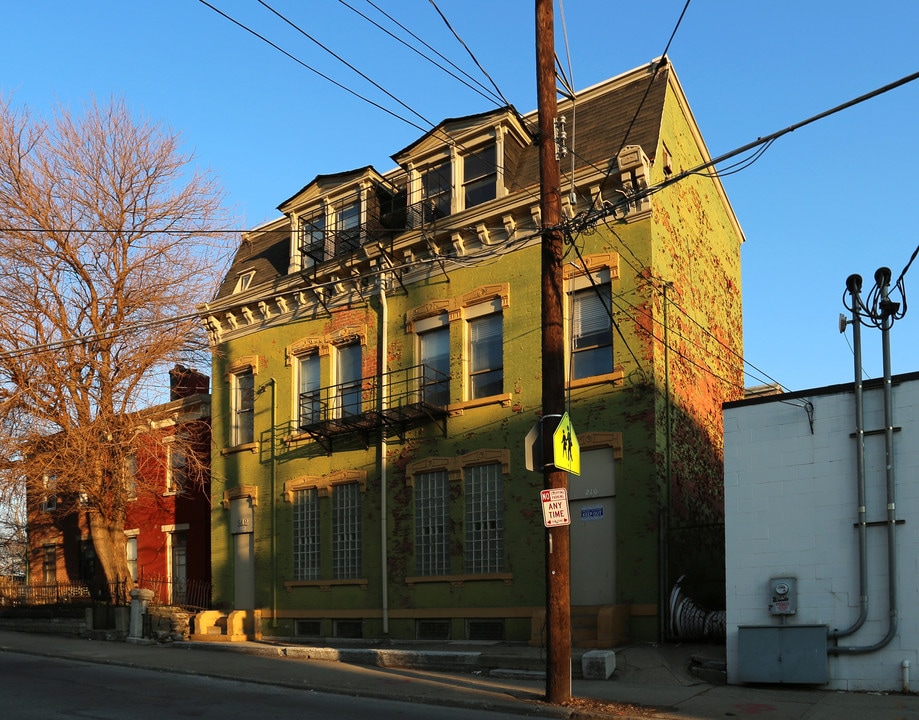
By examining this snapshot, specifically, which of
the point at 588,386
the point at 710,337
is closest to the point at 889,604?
the point at 588,386

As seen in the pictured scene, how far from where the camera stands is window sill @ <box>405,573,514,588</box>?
19.4 meters

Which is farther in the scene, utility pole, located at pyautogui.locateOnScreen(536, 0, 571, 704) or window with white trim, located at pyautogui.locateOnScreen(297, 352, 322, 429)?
window with white trim, located at pyautogui.locateOnScreen(297, 352, 322, 429)

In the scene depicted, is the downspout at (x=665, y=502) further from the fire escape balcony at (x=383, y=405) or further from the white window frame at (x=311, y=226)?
the white window frame at (x=311, y=226)

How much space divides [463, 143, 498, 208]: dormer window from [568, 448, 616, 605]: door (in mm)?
6444

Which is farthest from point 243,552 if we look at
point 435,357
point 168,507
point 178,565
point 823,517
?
point 823,517

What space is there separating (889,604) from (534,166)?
39.4 ft

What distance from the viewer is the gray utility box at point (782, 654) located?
13250mm

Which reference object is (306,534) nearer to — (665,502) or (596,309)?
(596,309)

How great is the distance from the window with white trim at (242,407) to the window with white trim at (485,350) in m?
7.44

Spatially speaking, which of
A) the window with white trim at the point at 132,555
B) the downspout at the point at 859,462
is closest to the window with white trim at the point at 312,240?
the window with white trim at the point at 132,555

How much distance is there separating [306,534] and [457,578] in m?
5.15

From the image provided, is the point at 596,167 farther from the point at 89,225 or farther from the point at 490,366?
the point at 89,225

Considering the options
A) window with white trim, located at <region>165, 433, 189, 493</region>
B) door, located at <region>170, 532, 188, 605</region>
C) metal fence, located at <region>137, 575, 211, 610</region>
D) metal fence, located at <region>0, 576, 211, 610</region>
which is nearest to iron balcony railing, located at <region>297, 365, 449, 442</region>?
window with white trim, located at <region>165, 433, 189, 493</region>

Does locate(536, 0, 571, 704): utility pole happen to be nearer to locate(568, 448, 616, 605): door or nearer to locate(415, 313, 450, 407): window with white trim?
locate(568, 448, 616, 605): door
